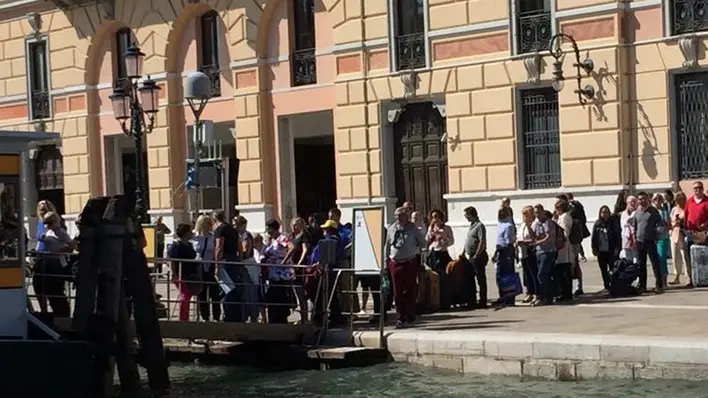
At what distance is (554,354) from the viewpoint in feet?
51.9

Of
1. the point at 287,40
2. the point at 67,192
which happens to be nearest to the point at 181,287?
the point at 287,40

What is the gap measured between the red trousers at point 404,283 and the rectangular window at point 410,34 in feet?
35.6

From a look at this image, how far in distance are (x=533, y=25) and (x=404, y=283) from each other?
9.92 m

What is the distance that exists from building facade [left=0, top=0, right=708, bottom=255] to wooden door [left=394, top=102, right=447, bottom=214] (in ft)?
0.11

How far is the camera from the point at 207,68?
110 feet

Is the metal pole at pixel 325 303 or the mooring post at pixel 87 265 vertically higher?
the mooring post at pixel 87 265

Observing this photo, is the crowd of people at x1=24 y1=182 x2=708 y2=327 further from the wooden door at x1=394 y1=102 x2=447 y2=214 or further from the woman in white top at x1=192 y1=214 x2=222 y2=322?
the wooden door at x1=394 y1=102 x2=447 y2=214

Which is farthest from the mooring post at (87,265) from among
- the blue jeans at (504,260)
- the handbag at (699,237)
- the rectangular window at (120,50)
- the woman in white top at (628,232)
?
the rectangular window at (120,50)

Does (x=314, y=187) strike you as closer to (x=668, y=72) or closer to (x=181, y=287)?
(x=668, y=72)

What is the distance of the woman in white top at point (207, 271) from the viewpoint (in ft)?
64.0

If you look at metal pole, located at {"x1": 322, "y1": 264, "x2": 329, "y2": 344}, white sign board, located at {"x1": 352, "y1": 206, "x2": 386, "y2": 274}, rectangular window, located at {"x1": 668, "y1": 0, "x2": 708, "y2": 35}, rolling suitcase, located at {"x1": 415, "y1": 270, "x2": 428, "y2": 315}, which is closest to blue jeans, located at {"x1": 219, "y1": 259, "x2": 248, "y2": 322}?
metal pole, located at {"x1": 322, "y1": 264, "x2": 329, "y2": 344}

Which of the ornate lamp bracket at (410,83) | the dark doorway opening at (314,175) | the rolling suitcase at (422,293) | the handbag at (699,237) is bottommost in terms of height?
the rolling suitcase at (422,293)

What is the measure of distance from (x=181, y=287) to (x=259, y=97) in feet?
43.6

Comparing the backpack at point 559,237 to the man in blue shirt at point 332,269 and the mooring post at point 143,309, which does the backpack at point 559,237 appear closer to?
the man in blue shirt at point 332,269
